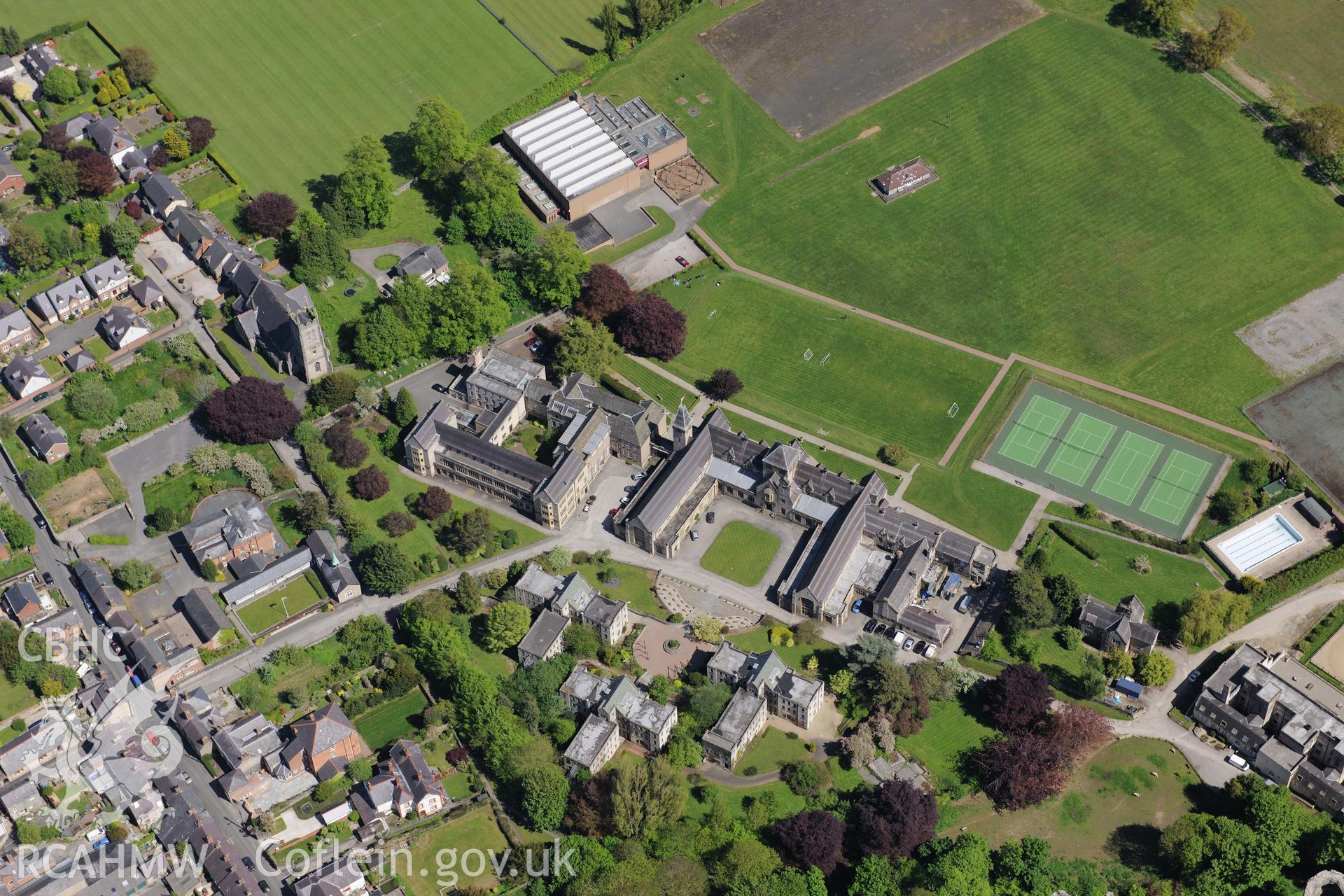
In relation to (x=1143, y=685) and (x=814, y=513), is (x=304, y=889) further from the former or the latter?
(x=1143, y=685)

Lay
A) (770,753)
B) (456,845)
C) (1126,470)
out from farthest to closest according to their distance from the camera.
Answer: (1126,470)
(770,753)
(456,845)

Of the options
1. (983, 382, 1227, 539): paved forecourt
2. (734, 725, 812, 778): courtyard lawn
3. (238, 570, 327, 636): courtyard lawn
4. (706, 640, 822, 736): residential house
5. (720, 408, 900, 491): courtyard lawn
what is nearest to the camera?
(734, 725, 812, 778): courtyard lawn

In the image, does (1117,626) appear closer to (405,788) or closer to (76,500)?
(405,788)

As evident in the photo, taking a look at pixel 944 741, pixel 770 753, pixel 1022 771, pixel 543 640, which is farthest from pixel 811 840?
pixel 543 640

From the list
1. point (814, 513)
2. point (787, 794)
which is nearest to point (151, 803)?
point (787, 794)

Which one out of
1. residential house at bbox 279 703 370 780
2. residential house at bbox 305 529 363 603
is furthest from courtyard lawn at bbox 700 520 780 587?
residential house at bbox 279 703 370 780

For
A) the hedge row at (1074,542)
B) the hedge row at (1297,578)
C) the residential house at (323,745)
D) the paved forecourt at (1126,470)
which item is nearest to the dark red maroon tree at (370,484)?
the residential house at (323,745)

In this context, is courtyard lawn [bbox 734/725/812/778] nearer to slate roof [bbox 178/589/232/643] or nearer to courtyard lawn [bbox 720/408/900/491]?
courtyard lawn [bbox 720/408/900/491]
